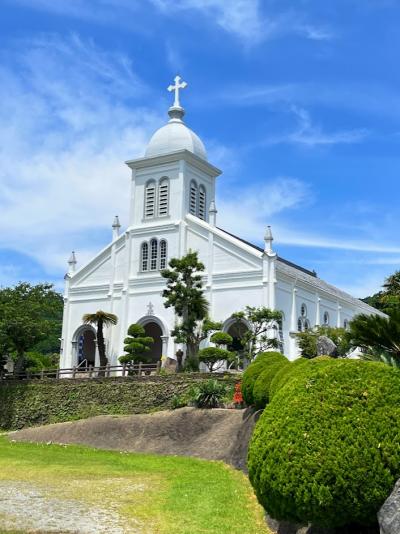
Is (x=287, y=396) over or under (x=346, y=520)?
over

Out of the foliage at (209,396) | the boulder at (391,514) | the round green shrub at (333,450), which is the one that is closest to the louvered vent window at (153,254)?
the foliage at (209,396)

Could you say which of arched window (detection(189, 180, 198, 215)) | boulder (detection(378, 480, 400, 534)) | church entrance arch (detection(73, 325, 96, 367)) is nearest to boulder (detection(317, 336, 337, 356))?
boulder (detection(378, 480, 400, 534))

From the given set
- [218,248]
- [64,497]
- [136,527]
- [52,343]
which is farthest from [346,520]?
[52,343]

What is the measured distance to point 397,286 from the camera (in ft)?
145

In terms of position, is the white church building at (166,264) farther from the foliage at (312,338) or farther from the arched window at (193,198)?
the foliage at (312,338)

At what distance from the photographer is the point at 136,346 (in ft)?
125

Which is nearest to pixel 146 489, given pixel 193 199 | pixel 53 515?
pixel 53 515

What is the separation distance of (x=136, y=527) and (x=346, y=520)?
4.09 metres

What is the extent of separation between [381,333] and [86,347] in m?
32.4

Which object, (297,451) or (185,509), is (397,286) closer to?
(185,509)

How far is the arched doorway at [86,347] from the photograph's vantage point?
45938 mm

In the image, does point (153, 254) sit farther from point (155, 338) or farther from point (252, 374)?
point (252, 374)

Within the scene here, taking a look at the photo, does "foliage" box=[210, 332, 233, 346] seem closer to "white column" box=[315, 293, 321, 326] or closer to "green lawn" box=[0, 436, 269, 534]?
"white column" box=[315, 293, 321, 326]

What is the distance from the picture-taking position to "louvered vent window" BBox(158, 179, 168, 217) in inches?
1779
